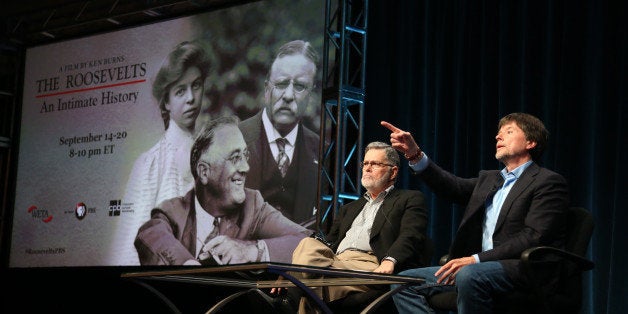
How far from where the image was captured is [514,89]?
517 centimetres

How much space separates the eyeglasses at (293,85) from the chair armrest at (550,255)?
316cm

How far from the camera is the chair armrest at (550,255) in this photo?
294cm

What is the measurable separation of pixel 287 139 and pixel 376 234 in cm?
216

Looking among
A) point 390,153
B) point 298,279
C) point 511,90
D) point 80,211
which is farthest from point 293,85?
point 298,279

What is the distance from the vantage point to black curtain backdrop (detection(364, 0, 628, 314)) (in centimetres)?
468

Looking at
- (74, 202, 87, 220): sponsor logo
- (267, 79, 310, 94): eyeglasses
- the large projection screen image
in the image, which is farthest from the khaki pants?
(74, 202, 87, 220): sponsor logo

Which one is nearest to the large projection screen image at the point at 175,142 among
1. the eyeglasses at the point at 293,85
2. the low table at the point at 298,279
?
the eyeglasses at the point at 293,85

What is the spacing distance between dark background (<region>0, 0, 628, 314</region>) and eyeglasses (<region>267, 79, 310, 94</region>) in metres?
0.49

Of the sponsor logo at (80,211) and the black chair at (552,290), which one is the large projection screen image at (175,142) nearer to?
the sponsor logo at (80,211)

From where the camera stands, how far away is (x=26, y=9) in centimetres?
759

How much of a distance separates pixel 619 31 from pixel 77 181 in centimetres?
482

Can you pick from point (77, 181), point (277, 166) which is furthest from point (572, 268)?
point (77, 181)

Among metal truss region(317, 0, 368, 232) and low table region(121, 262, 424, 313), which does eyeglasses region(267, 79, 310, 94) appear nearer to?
metal truss region(317, 0, 368, 232)

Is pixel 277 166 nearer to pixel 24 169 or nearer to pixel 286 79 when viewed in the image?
pixel 286 79
